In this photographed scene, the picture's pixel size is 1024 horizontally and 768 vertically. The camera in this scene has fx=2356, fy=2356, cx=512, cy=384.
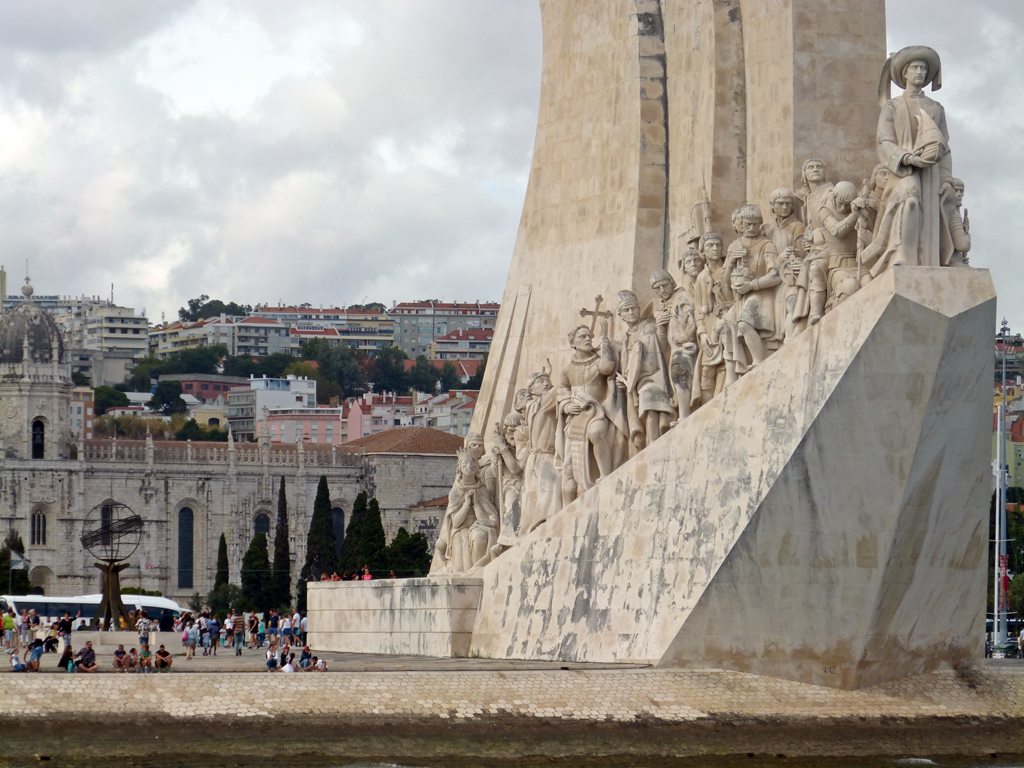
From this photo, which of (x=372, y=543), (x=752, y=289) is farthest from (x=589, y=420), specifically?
(x=372, y=543)

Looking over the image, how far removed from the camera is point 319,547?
7856cm

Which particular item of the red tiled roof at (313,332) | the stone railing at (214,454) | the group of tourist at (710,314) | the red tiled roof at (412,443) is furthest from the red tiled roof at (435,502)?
the red tiled roof at (313,332)

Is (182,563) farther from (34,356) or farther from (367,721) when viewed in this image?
(367,721)

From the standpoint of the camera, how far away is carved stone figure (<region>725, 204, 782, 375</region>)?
22438 mm

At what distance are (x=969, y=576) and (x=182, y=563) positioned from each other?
3043 inches

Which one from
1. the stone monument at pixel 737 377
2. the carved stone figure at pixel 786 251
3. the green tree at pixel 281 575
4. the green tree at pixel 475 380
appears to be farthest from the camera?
the green tree at pixel 475 380

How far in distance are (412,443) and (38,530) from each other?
15846mm

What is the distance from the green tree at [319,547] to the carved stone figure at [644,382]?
52.2 meters

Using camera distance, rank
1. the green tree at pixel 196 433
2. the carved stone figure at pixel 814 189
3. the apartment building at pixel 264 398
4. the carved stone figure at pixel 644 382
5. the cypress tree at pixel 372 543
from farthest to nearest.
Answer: the apartment building at pixel 264 398
the green tree at pixel 196 433
the cypress tree at pixel 372 543
the carved stone figure at pixel 644 382
the carved stone figure at pixel 814 189

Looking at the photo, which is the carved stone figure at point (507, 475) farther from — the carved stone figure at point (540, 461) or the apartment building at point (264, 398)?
the apartment building at point (264, 398)

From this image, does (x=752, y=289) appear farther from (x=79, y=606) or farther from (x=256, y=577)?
(x=256, y=577)

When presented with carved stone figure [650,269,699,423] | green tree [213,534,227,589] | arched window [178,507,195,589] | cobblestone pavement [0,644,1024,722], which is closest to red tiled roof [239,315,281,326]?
arched window [178,507,195,589]

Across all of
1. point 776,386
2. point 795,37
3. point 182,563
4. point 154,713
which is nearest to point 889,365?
point 776,386

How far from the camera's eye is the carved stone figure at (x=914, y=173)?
Answer: 68.4 feet
